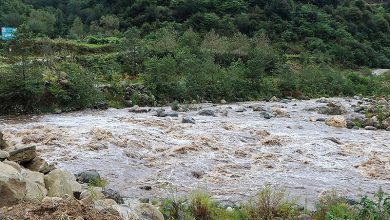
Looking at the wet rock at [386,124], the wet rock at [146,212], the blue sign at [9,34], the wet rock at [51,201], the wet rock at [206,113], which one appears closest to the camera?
the wet rock at [51,201]

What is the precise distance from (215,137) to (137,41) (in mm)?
19294

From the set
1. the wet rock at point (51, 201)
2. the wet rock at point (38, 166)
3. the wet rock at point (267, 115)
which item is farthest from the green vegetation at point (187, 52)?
the wet rock at point (51, 201)

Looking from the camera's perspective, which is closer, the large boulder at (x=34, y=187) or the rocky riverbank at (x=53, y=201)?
the rocky riverbank at (x=53, y=201)

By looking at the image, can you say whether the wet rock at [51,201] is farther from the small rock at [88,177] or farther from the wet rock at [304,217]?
the small rock at [88,177]

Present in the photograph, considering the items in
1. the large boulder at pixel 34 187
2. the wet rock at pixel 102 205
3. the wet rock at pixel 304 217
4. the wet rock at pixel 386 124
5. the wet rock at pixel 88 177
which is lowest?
the wet rock at pixel 386 124

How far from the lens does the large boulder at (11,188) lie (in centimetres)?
644

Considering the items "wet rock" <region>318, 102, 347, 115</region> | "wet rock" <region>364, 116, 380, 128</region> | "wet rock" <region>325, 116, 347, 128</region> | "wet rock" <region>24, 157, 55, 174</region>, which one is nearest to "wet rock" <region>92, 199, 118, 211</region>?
"wet rock" <region>24, 157, 55, 174</region>

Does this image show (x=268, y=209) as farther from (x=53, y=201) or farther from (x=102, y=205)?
(x=53, y=201)

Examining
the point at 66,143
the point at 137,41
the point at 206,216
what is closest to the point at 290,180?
the point at 206,216

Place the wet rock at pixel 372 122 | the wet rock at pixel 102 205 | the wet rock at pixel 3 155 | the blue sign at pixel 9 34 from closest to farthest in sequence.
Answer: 1. the wet rock at pixel 102 205
2. the wet rock at pixel 3 155
3. the wet rock at pixel 372 122
4. the blue sign at pixel 9 34

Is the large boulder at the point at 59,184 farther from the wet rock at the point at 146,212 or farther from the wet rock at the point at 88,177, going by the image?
the wet rock at the point at 88,177

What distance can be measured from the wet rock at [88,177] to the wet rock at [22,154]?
1.52m

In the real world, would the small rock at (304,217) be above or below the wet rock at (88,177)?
above

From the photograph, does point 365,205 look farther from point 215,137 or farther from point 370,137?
point 370,137
